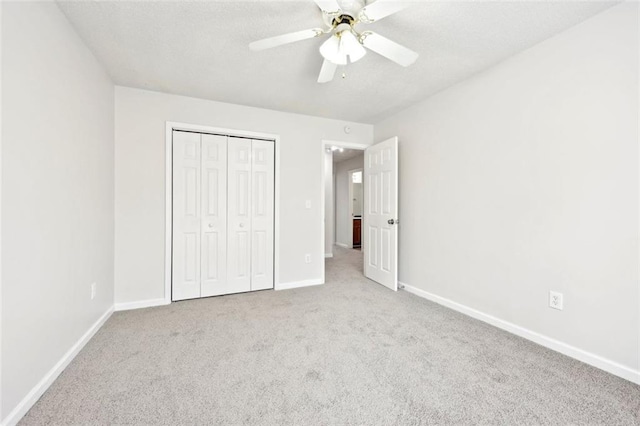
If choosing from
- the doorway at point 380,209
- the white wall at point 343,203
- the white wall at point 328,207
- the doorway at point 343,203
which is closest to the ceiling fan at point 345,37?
the doorway at point 380,209

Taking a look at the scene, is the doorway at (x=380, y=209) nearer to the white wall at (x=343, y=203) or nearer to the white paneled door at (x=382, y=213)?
the white paneled door at (x=382, y=213)

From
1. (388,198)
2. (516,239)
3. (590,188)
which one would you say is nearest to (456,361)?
(516,239)

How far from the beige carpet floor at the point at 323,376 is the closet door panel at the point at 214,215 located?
0.65 meters

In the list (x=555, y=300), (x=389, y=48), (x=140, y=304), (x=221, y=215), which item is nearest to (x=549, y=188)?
(x=555, y=300)

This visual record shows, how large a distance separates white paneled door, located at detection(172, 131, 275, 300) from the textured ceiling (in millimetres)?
630

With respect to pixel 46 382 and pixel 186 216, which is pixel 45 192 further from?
pixel 186 216

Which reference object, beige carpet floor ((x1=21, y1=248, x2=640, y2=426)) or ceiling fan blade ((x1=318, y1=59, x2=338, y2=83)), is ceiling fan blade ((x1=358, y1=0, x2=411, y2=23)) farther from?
beige carpet floor ((x1=21, y1=248, x2=640, y2=426))

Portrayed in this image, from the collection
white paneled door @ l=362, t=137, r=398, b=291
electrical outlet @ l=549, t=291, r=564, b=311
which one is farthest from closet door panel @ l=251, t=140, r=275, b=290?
electrical outlet @ l=549, t=291, r=564, b=311

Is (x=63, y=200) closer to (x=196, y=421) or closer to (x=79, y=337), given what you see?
(x=79, y=337)

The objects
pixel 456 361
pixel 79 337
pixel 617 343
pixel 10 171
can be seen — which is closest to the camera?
pixel 10 171

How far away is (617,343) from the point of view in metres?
1.74

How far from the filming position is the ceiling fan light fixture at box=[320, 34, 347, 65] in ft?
5.65

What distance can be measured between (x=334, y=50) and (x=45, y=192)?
1.91m

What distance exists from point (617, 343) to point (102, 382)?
3.18 m
